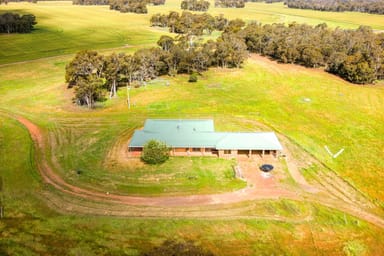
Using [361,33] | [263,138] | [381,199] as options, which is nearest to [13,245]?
[263,138]

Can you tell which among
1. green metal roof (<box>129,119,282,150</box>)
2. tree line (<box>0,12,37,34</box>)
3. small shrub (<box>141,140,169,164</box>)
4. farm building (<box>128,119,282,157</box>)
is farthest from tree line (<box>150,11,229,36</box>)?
small shrub (<box>141,140,169,164</box>)

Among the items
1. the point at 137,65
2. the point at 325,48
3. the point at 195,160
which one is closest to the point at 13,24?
the point at 137,65

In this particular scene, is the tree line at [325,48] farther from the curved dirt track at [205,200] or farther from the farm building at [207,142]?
the curved dirt track at [205,200]

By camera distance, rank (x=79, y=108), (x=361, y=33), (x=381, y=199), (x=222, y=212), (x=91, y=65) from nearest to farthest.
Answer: (x=222, y=212) < (x=381, y=199) < (x=79, y=108) < (x=91, y=65) < (x=361, y=33)

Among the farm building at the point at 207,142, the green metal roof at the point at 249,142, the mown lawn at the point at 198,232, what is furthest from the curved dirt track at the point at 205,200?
the farm building at the point at 207,142

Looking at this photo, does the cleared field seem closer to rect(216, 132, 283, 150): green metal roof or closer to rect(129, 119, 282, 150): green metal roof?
rect(129, 119, 282, 150): green metal roof

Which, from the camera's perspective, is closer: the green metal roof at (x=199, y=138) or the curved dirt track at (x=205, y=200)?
the curved dirt track at (x=205, y=200)

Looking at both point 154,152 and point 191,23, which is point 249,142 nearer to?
point 154,152

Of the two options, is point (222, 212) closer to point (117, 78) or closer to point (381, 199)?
point (381, 199)
